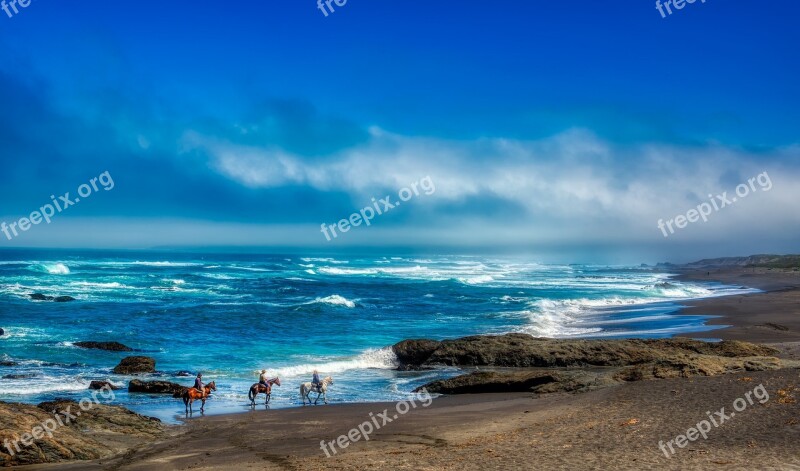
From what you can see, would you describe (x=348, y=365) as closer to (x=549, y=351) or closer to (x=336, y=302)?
(x=549, y=351)

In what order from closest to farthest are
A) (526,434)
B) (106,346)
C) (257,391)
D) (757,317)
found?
(526,434) → (257,391) → (106,346) → (757,317)

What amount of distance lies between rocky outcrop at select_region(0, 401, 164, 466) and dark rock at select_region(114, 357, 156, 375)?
8864 millimetres

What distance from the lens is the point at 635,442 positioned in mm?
11992

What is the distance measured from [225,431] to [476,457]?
7674 millimetres

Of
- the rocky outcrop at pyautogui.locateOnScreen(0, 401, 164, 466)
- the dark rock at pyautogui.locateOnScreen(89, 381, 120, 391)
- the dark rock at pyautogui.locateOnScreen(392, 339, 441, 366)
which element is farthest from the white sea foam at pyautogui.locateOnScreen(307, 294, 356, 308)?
the rocky outcrop at pyautogui.locateOnScreen(0, 401, 164, 466)

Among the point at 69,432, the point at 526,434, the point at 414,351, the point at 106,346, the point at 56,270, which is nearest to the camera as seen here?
the point at 526,434

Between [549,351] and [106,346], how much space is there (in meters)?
21.1

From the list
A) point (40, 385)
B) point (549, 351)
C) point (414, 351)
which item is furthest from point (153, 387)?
point (549, 351)

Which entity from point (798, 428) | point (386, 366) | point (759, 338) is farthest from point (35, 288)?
point (798, 428)

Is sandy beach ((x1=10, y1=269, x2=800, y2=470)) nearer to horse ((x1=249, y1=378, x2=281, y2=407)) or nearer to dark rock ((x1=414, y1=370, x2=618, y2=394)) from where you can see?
horse ((x1=249, y1=378, x2=281, y2=407))

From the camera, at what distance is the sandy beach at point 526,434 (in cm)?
1109

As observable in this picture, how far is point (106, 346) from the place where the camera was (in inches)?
1214

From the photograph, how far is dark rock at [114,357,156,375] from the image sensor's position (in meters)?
25.0

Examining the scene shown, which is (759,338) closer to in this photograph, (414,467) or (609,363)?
(609,363)
